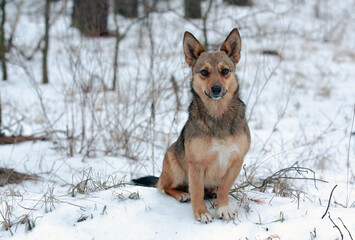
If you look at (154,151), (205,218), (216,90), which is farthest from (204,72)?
(154,151)

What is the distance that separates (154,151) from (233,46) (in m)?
3.06

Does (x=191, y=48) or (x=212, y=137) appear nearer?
(x=212, y=137)

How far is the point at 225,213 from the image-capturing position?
3.12 meters

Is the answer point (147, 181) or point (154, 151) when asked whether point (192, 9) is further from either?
point (147, 181)

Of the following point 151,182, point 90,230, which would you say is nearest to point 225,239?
point 90,230

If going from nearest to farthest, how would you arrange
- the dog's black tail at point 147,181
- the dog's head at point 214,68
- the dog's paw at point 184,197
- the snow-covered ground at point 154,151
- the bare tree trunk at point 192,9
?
1. the snow-covered ground at point 154,151
2. the dog's head at point 214,68
3. the dog's paw at point 184,197
4. the dog's black tail at point 147,181
5. the bare tree trunk at point 192,9

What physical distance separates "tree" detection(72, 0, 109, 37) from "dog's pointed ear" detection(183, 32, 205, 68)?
105 inches

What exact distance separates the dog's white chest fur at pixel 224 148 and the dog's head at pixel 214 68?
0.39m

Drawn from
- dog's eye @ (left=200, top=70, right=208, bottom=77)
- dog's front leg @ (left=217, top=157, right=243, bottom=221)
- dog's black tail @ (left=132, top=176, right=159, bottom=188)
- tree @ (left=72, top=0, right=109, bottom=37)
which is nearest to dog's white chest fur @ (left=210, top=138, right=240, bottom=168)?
dog's front leg @ (left=217, top=157, right=243, bottom=221)

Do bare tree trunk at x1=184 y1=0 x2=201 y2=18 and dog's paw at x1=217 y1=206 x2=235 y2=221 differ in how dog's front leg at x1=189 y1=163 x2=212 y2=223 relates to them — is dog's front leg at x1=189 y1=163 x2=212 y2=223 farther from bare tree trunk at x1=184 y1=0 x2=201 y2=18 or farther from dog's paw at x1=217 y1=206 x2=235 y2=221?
bare tree trunk at x1=184 y1=0 x2=201 y2=18

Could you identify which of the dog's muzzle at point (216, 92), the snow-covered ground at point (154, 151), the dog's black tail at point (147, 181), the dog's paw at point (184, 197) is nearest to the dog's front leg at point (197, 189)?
the snow-covered ground at point (154, 151)

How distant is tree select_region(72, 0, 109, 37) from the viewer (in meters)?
6.05

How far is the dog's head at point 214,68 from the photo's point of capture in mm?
3264

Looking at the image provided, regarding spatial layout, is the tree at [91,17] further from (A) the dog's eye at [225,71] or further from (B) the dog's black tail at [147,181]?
(A) the dog's eye at [225,71]
